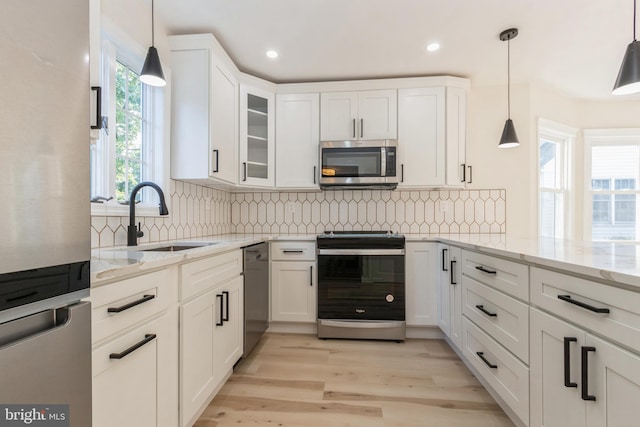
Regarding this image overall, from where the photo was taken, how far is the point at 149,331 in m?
1.08

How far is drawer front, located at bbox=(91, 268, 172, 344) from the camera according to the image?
845 mm

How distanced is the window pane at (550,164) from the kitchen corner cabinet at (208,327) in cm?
351

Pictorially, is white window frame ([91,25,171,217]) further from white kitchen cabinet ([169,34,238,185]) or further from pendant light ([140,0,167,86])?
pendant light ([140,0,167,86])

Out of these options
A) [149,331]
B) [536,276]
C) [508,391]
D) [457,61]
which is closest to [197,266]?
[149,331]

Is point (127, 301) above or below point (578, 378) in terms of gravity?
above

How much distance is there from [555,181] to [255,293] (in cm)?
360

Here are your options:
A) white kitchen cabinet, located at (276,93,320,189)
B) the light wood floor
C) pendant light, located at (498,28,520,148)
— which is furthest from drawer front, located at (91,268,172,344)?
pendant light, located at (498,28,520,148)

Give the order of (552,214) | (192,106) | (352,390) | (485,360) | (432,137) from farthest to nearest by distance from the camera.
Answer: (552,214) → (432,137) → (192,106) → (352,390) → (485,360)

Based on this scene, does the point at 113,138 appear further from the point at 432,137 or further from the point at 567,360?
the point at 432,137

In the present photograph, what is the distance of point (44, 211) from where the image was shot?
563 mm

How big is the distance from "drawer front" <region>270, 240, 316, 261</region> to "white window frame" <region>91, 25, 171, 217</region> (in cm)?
100

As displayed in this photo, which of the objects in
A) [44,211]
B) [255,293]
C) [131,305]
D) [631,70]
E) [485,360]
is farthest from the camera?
[255,293]

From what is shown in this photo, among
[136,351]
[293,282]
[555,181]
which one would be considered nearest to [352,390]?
[293,282]

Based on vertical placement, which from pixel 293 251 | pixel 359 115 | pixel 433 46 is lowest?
pixel 293 251
